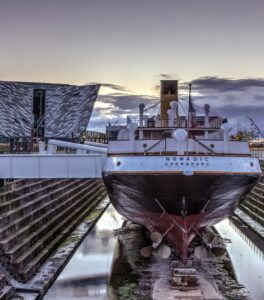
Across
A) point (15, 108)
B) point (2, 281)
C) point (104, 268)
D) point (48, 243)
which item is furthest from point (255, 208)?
point (15, 108)

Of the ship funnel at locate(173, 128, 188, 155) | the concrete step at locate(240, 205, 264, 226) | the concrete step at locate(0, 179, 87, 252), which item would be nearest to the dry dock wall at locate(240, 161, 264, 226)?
the concrete step at locate(240, 205, 264, 226)

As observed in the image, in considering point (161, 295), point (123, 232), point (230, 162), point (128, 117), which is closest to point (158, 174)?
point (230, 162)

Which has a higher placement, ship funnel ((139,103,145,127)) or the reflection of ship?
ship funnel ((139,103,145,127))

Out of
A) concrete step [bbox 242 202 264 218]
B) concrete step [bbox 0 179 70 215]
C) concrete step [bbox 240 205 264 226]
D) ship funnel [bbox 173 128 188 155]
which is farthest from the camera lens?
concrete step [bbox 242 202 264 218]

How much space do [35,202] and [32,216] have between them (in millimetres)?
1728

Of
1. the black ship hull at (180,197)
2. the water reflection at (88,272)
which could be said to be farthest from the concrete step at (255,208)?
the black ship hull at (180,197)

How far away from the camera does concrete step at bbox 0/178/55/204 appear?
67.7 feet

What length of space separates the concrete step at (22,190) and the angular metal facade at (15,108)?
5253cm

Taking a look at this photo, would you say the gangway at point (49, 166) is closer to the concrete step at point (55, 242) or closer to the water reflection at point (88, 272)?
the concrete step at point (55, 242)

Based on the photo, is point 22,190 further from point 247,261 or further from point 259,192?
point 259,192

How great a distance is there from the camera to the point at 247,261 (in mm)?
22547

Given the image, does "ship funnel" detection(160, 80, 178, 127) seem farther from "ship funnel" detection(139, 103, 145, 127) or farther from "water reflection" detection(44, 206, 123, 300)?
"water reflection" detection(44, 206, 123, 300)

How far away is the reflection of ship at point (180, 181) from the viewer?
59.6 ft

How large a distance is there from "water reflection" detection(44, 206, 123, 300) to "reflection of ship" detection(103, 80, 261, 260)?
307cm
